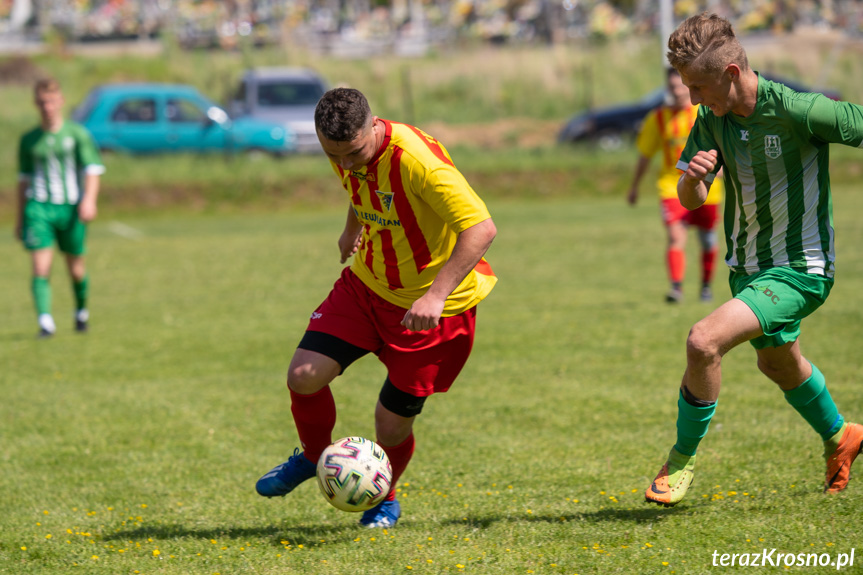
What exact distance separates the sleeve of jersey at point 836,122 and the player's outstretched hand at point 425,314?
1586mm

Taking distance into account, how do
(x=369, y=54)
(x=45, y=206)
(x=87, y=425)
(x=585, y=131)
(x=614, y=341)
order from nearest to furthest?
(x=87, y=425) < (x=614, y=341) < (x=45, y=206) < (x=585, y=131) < (x=369, y=54)

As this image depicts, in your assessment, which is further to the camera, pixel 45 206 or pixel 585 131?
pixel 585 131

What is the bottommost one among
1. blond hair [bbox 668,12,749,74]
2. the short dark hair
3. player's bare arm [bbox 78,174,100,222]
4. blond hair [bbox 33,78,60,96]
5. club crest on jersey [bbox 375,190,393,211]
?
player's bare arm [bbox 78,174,100,222]

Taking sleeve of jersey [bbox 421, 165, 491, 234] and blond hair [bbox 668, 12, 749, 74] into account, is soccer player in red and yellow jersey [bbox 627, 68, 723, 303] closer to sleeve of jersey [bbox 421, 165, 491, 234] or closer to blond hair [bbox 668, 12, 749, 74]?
blond hair [bbox 668, 12, 749, 74]

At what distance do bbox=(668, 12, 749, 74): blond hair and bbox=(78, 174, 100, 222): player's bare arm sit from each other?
20.7 ft

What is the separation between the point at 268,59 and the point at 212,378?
26.3 metres

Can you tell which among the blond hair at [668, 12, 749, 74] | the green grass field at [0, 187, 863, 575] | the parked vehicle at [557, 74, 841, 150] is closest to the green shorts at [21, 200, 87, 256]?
the green grass field at [0, 187, 863, 575]

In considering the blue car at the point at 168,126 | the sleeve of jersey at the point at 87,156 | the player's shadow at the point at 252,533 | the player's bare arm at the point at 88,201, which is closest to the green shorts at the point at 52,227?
the player's bare arm at the point at 88,201

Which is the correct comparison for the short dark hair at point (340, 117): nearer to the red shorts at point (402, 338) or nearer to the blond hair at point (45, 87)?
the red shorts at point (402, 338)

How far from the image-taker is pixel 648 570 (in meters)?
3.60

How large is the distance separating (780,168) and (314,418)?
7.15ft

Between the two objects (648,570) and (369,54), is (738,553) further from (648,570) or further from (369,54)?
(369,54)

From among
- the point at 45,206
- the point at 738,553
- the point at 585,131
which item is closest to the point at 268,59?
the point at 585,131

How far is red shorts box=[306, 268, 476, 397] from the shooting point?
13.7 ft
